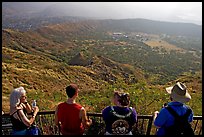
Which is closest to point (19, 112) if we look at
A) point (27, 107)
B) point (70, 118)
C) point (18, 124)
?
point (18, 124)

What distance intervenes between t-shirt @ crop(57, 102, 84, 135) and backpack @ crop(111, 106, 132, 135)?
1.30 feet

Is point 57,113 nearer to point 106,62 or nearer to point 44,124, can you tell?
point 44,124

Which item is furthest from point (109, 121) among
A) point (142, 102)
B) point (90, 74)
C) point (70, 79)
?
point (90, 74)

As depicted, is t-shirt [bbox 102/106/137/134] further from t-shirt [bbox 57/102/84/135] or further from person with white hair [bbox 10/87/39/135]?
person with white hair [bbox 10/87/39/135]

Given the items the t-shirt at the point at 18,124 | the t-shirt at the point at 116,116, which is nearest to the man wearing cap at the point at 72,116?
the t-shirt at the point at 116,116

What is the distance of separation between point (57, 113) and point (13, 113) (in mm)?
456

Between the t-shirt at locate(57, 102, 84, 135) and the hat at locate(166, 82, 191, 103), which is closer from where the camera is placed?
the hat at locate(166, 82, 191, 103)

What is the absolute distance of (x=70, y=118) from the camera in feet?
10.6

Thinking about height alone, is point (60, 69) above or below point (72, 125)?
below

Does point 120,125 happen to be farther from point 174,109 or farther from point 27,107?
point 27,107

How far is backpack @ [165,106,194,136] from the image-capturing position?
9.72 feet

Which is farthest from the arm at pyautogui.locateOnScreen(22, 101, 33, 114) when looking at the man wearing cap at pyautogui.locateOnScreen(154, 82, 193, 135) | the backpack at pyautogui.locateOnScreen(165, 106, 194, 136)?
the backpack at pyautogui.locateOnScreen(165, 106, 194, 136)

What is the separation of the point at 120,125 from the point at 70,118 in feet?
1.78

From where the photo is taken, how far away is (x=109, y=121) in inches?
121
